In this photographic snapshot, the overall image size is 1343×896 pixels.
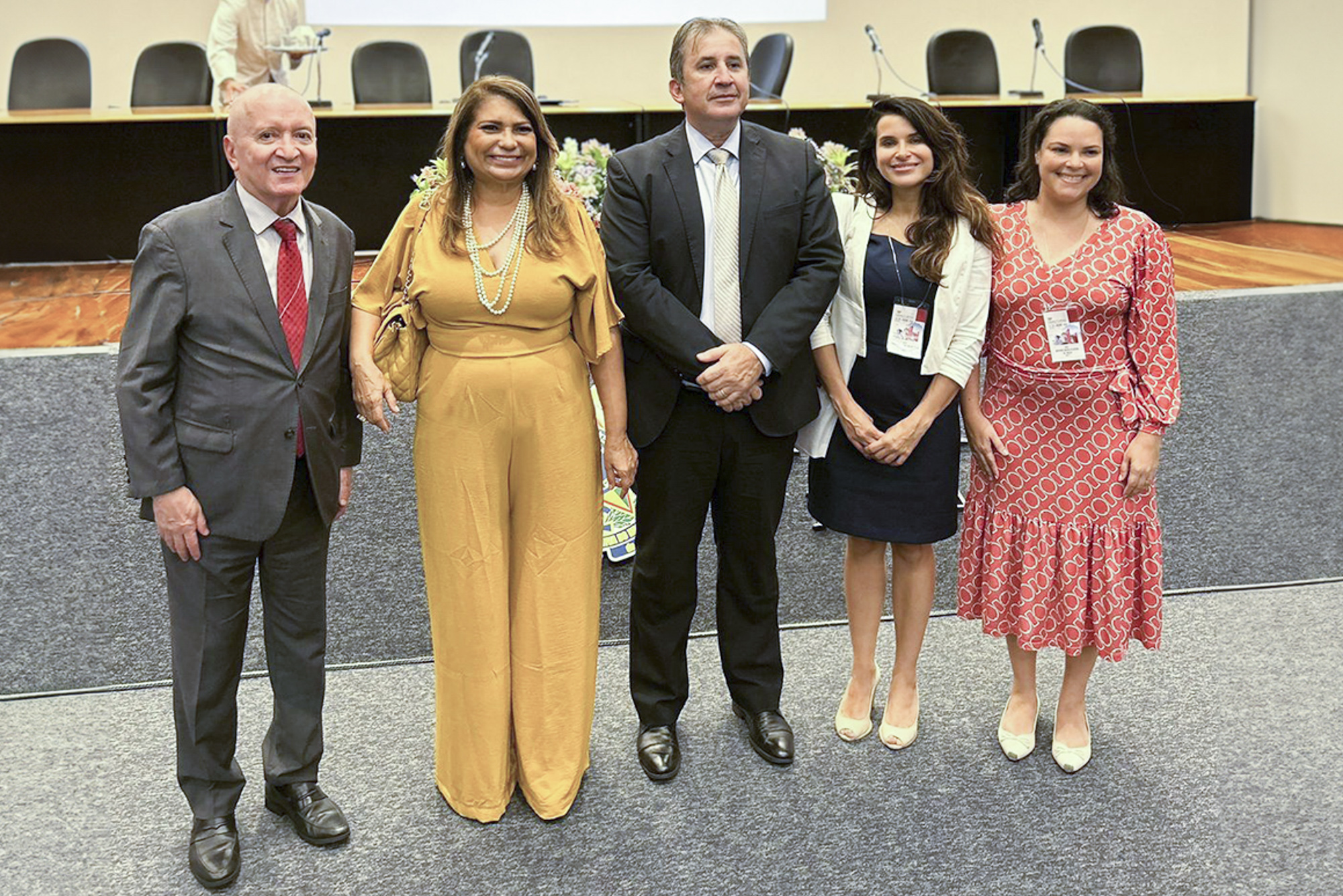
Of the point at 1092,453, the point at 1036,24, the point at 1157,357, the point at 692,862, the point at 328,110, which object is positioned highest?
the point at 1036,24

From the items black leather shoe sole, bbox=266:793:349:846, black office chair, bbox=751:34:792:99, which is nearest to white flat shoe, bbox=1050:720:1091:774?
black leather shoe sole, bbox=266:793:349:846

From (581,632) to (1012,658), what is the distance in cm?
100

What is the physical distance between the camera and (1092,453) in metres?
2.71

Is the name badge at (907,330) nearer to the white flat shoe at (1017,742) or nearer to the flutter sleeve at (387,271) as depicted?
the white flat shoe at (1017,742)

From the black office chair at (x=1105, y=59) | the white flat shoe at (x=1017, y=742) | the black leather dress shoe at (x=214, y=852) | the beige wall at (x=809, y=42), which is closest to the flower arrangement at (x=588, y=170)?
the white flat shoe at (x=1017, y=742)

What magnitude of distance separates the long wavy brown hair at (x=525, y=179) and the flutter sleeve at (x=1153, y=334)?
1.16m

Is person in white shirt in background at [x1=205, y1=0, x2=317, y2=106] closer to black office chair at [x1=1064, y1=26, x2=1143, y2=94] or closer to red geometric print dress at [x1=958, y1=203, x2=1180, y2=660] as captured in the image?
black office chair at [x1=1064, y1=26, x2=1143, y2=94]

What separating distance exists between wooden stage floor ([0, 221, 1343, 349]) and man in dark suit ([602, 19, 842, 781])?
6.15ft

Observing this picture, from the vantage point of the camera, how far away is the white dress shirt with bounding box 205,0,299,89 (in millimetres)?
6199

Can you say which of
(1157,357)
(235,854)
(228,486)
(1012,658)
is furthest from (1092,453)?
(235,854)

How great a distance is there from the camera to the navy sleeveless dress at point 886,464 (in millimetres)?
2691

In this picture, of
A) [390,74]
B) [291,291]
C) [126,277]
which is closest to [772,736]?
[291,291]

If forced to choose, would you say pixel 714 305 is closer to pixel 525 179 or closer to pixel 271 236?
pixel 525 179

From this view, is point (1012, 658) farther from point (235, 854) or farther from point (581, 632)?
point (235, 854)
